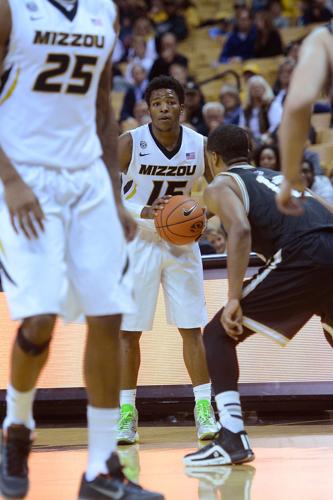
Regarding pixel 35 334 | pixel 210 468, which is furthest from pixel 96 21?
pixel 210 468

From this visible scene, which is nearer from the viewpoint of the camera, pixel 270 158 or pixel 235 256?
pixel 235 256

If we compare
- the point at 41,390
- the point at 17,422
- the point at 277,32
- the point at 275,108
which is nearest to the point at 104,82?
the point at 17,422

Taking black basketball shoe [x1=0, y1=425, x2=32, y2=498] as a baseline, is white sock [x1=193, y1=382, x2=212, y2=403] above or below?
below

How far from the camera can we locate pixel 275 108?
13.2m

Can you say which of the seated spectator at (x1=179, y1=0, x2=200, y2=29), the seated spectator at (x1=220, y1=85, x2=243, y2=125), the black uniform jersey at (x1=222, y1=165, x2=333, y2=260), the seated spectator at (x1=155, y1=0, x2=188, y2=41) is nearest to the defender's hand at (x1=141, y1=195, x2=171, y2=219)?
the black uniform jersey at (x1=222, y1=165, x2=333, y2=260)

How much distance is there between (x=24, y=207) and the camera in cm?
415

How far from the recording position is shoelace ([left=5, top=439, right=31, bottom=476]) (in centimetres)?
430

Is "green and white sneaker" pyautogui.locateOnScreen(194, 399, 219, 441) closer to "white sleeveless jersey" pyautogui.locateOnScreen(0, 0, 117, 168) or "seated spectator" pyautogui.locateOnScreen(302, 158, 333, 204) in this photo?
"white sleeveless jersey" pyautogui.locateOnScreen(0, 0, 117, 168)

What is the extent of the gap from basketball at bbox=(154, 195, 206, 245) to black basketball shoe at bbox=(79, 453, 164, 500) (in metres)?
2.52

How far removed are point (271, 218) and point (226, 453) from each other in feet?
4.22

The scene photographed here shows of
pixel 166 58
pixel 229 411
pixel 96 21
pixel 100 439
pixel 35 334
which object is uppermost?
pixel 96 21

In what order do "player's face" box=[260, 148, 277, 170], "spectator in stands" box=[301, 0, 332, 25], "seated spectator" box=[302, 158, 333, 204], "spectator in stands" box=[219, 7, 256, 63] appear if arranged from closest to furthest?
"seated spectator" box=[302, 158, 333, 204], "player's face" box=[260, 148, 277, 170], "spectator in stands" box=[301, 0, 332, 25], "spectator in stands" box=[219, 7, 256, 63]

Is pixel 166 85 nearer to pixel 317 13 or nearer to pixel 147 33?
pixel 317 13

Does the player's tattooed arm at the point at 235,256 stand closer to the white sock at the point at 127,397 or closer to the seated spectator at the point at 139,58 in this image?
the white sock at the point at 127,397
